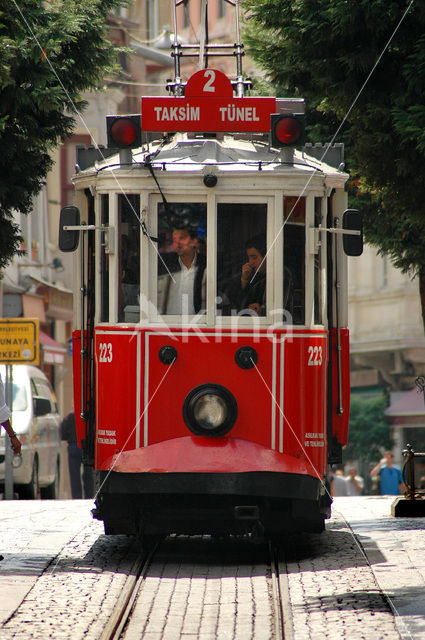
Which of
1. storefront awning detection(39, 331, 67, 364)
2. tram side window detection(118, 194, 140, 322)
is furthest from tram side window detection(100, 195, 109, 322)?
storefront awning detection(39, 331, 67, 364)

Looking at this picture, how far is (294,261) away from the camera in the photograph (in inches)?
428

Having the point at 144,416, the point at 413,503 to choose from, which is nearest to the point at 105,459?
the point at 144,416

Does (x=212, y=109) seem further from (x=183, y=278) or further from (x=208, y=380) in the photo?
(x=208, y=380)

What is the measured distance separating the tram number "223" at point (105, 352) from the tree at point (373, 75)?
3.63 metres

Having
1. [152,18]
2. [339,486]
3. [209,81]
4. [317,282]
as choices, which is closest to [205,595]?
[317,282]

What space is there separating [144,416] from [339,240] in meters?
2.28

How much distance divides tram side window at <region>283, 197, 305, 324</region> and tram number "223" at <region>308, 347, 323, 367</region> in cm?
24

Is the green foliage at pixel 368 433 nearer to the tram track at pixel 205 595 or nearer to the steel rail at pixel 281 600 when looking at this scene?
the tram track at pixel 205 595

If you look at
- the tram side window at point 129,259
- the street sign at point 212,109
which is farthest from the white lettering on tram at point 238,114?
the tram side window at point 129,259

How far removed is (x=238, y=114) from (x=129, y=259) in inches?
58.9

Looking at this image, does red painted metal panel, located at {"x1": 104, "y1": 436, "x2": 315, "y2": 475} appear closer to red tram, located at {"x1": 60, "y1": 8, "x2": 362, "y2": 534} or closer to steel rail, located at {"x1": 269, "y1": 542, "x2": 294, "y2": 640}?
red tram, located at {"x1": 60, "y1": 8, "x2": 362, "y2": 534}

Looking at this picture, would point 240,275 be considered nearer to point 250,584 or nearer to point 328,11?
point 250,584

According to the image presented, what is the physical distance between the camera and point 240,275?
35.4 ft

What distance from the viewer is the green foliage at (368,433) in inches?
1593
